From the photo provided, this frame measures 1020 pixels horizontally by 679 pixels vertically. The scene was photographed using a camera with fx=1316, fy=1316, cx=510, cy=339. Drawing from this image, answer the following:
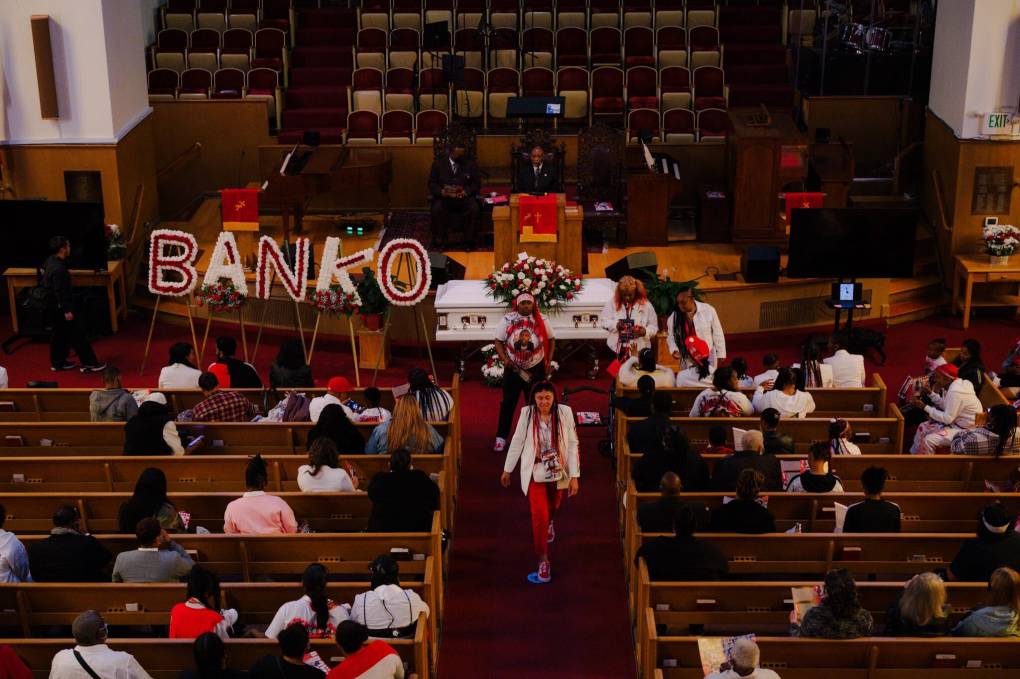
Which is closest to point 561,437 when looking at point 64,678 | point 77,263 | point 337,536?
point 337,536

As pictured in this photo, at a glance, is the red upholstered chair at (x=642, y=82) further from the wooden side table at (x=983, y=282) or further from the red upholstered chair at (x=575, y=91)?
the wooden side table at (x=983, y=282)

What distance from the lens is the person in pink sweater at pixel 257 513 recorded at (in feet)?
26.5

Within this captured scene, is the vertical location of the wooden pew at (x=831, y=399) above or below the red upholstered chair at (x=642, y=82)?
below

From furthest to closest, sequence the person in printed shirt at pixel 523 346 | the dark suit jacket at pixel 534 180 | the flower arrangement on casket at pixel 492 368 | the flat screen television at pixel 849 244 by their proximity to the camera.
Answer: the dark suit jacket at pixel 534 180
the flat screen television at pixel 849 244
the flower arrangement on casket at pixel 492 368
the person in printed shirt at pixel 523 346

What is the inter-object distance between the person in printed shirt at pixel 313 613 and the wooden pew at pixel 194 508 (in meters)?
1.61

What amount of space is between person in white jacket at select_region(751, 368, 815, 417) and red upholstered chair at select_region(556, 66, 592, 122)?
8.81m

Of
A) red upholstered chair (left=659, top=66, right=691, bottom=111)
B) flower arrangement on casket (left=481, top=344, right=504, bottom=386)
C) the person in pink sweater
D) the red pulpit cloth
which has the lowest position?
flower arrangement on casket (left=481, top=344, right=504, bottom=386)

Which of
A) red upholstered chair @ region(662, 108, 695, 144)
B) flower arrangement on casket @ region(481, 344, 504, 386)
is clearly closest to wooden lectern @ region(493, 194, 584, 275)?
flower arrangement on casket @ region(481, 344, 504, 386)

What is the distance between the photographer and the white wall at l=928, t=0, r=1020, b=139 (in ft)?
46.8

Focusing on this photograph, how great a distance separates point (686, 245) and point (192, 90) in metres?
7.31

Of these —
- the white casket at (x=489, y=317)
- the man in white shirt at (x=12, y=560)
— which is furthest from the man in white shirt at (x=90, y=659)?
the white casket at (x=489, y=317)

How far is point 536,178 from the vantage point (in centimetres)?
1531

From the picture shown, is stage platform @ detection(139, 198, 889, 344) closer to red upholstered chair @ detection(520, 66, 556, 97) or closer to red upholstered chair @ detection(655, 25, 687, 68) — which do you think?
red upholstered chair @ detection(520, 66, 556, 97)

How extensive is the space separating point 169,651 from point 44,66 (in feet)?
31.7
